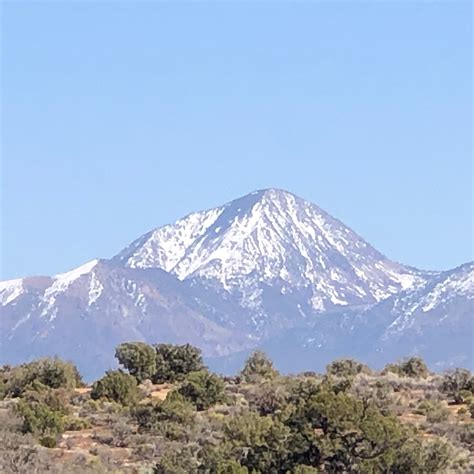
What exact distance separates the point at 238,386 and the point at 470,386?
6.23 metres

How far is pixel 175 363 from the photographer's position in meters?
43.8

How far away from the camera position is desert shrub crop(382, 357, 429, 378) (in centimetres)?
4503

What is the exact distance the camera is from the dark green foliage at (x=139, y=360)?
42.7 m

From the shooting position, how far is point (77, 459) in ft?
94.8

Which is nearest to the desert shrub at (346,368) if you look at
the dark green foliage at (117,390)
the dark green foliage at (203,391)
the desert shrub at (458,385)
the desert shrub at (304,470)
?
the desert shrub at (458,385)

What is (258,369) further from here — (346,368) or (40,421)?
(40,421)

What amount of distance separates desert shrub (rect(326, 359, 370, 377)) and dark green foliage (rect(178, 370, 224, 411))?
24.7 feet

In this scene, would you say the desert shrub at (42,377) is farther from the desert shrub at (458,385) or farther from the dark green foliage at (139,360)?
the desert shrub at (458,385)

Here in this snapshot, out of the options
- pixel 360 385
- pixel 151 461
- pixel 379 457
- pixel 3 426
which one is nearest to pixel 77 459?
pixel 151 461

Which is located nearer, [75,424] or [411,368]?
[75,424]

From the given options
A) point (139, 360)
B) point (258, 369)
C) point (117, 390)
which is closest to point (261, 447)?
point (117, 390)

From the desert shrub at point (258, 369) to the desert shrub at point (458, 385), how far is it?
562cm

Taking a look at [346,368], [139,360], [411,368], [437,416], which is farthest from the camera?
[411,368]

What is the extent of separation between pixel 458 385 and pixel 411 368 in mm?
7137
